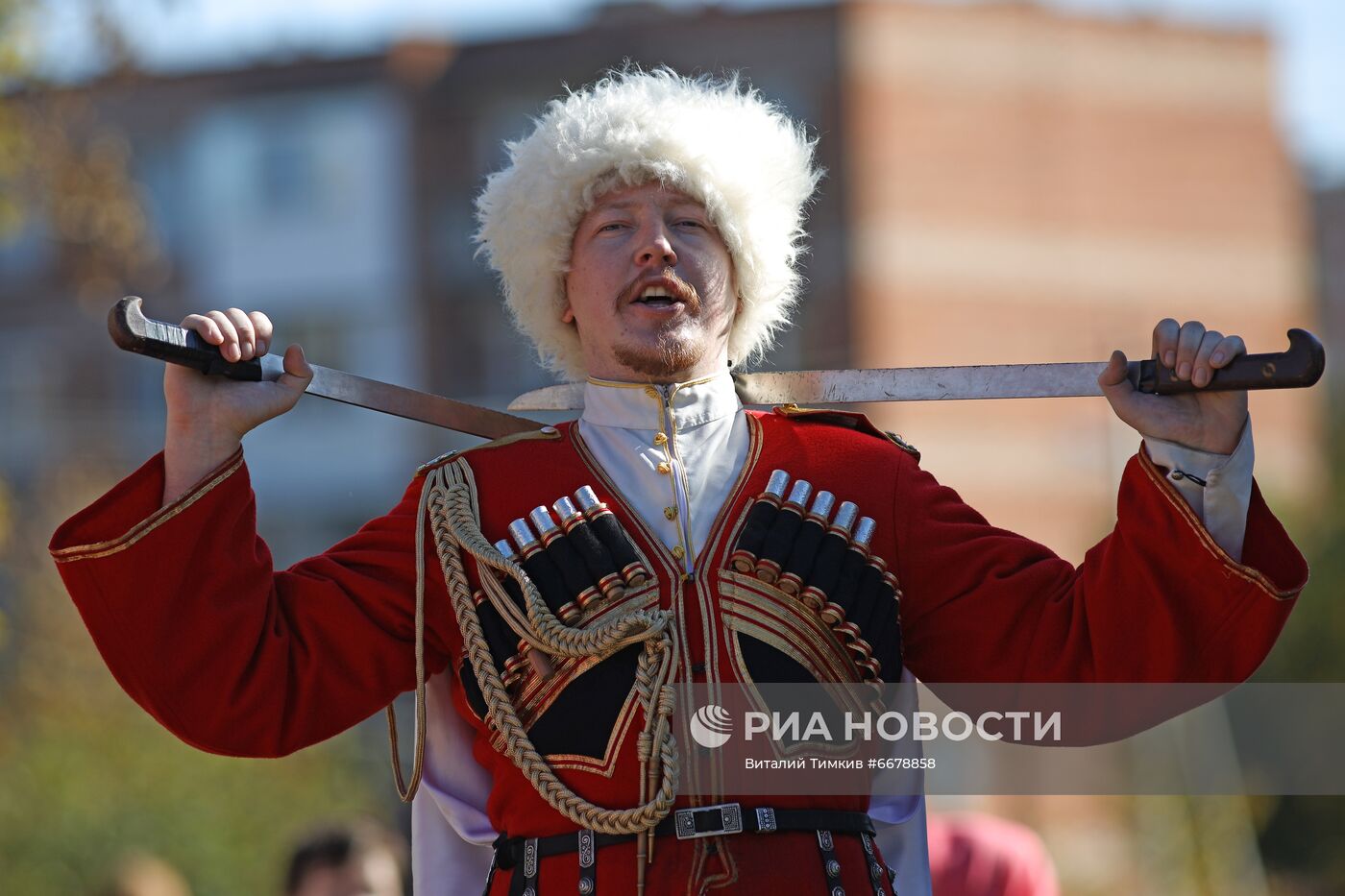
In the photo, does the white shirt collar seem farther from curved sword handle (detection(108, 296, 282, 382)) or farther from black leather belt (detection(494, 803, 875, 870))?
black leather belt (detection(494, 803, 875, 870))

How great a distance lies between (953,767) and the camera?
22.8 metres

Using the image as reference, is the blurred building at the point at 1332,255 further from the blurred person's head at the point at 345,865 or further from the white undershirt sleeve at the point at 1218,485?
the white undershirt sleeve at the point at 1218,485

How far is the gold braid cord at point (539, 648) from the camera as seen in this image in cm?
353

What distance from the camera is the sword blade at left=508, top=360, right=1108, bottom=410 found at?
379cm

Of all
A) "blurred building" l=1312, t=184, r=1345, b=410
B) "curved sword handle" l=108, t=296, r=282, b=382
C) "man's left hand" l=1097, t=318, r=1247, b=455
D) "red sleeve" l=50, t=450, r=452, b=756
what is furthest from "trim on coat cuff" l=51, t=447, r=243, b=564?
"blurred building" l=1312, t=184, r=1345, b=410

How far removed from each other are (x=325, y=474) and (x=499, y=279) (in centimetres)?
2483

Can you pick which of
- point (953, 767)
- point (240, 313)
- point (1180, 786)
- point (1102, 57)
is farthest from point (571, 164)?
point (1102, 57)

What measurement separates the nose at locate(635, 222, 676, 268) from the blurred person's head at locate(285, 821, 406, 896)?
2.55 meters

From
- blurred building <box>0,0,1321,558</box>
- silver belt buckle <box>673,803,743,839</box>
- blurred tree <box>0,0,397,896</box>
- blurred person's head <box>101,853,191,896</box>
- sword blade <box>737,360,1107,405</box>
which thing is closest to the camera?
silver belt buckle <box>673,803,743,839</box>

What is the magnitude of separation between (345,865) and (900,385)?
2649 mm

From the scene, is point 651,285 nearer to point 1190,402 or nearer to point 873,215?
point 1190,402

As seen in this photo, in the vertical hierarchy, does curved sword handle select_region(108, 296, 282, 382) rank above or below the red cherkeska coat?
above

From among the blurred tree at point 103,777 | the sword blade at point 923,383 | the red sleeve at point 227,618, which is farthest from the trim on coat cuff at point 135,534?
the blurred tree at point 103,777

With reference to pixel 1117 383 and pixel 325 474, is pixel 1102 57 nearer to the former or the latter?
pixel 325 474
